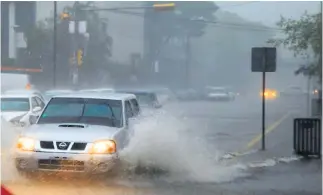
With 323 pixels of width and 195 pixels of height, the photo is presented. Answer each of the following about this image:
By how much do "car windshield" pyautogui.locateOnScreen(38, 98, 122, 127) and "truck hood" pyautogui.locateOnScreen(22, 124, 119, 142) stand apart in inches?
19.1

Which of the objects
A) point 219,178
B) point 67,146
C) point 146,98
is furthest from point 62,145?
point 146,98

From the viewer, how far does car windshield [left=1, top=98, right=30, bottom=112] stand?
15.1 meters

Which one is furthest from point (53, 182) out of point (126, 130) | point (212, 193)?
point (212, 193)

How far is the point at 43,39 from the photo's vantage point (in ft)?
54.4

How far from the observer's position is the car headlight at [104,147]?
1004 centimetres

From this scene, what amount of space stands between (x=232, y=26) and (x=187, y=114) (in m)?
7.52

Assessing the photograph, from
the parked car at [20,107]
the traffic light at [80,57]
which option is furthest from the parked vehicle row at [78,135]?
the traffic light at [80,57]

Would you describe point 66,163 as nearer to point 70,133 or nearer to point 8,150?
point 70,133

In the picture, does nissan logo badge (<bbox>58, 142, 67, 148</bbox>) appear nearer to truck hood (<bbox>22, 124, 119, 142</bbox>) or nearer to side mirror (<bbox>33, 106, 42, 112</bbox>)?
truck hood (<bbox>22, 124, 119, 142</bbox>)

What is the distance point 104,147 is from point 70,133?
63 cm

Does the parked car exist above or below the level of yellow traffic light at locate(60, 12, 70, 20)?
below

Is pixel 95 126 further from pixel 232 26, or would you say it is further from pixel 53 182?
pixel 232 26

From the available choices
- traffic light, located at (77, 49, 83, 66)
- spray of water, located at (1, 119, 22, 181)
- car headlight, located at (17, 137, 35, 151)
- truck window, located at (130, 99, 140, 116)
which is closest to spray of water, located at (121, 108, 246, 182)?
truck window, located at (130, 99, 140, 116)

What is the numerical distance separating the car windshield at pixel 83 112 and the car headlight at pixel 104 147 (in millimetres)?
931
